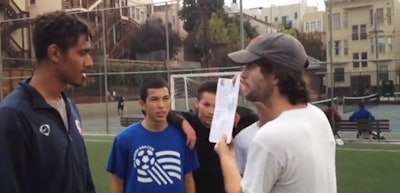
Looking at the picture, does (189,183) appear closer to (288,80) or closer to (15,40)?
(288,80)

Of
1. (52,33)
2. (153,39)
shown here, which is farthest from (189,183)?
(153,39)

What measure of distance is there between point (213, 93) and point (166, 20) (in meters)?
16.2

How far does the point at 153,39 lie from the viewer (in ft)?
74.8

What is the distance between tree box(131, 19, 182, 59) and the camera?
21844mm

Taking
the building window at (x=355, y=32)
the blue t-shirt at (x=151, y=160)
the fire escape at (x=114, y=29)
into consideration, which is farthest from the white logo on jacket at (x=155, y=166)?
the building window at (x=355, y=32)

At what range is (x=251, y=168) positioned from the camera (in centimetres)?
219

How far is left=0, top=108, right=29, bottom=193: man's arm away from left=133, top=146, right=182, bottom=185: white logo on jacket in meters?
1.37

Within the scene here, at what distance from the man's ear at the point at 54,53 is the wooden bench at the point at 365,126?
1403 cm

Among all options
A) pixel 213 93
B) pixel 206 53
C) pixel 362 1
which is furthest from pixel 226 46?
pixel 213 93

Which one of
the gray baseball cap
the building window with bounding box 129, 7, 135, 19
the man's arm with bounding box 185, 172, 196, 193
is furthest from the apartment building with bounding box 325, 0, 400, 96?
the gray baseball cap

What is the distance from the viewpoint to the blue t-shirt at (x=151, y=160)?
382 centimetres

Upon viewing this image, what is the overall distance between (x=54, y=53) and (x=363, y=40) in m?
18.6

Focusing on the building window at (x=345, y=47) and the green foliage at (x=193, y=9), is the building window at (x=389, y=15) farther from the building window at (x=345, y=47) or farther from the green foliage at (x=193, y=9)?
the green foliage at (x=193, y=9)

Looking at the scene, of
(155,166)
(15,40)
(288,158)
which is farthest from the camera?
(15,40)
